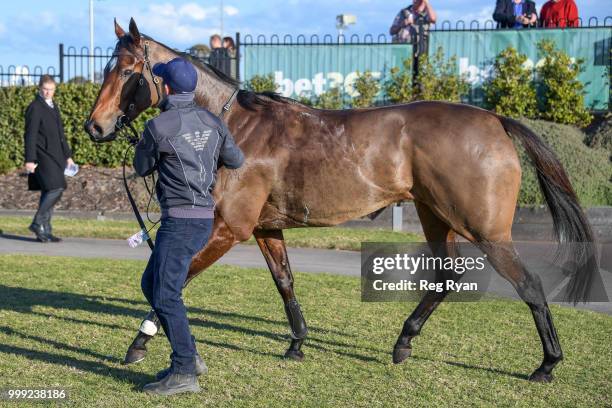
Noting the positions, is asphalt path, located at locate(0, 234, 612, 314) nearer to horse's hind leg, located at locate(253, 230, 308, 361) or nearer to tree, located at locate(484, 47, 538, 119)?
horse's hind leg, located at locate(253, 230, 308, 361)

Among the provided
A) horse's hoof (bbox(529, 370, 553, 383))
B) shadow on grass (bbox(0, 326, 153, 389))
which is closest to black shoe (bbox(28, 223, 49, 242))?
shadow on grass (bbox(0, 326, 153, 389))

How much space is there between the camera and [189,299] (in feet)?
25.0

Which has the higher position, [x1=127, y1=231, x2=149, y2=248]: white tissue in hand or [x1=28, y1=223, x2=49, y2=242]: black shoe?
[x1=127, y1=231, x2=149, y2=248]: white tissue in hand

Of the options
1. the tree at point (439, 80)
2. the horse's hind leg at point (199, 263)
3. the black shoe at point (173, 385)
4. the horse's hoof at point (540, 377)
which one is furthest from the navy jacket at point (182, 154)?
the tree at point (439, 80)

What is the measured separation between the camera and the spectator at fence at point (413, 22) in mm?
15445

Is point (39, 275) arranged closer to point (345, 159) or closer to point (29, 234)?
point (29, 234)

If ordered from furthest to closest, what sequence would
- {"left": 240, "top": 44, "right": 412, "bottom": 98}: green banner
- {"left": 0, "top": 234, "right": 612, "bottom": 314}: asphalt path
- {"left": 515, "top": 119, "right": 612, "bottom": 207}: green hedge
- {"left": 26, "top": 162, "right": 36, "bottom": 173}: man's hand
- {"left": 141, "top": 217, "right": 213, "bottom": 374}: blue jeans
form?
{"left": 240, "top": 44, "right": 412, "bottom": 98}: green banner < {"left": 515, "top": 119, "right": 612, "bottom": 207}: green hedge < {"left": 26, "top": 162, "right": 36, "bottom": 173}: man's hand < {"left": 0, "top": 234, "right": 612, "bottom": 314}: asphalt path < {"left": 141, "top": 217, "right": 213, "bottom": 374}: blue jeans

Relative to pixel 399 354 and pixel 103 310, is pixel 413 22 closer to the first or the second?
pixel 103 310

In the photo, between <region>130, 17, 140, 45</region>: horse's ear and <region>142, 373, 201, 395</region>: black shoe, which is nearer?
<region>142, 373, 201, 395</region>: black shoe

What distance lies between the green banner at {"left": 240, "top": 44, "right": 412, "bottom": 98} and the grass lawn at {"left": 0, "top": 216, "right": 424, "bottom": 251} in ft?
14.9

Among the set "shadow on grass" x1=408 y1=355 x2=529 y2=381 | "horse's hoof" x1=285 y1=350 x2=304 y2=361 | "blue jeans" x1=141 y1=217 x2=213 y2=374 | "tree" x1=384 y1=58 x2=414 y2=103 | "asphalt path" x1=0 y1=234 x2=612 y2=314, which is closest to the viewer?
"blue jeans" x1=141 y1=217 x2=213 y2=374

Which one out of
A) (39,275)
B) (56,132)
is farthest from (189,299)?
(56,132)

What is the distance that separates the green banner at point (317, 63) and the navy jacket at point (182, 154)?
11.3m

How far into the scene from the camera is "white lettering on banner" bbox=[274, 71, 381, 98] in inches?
620
